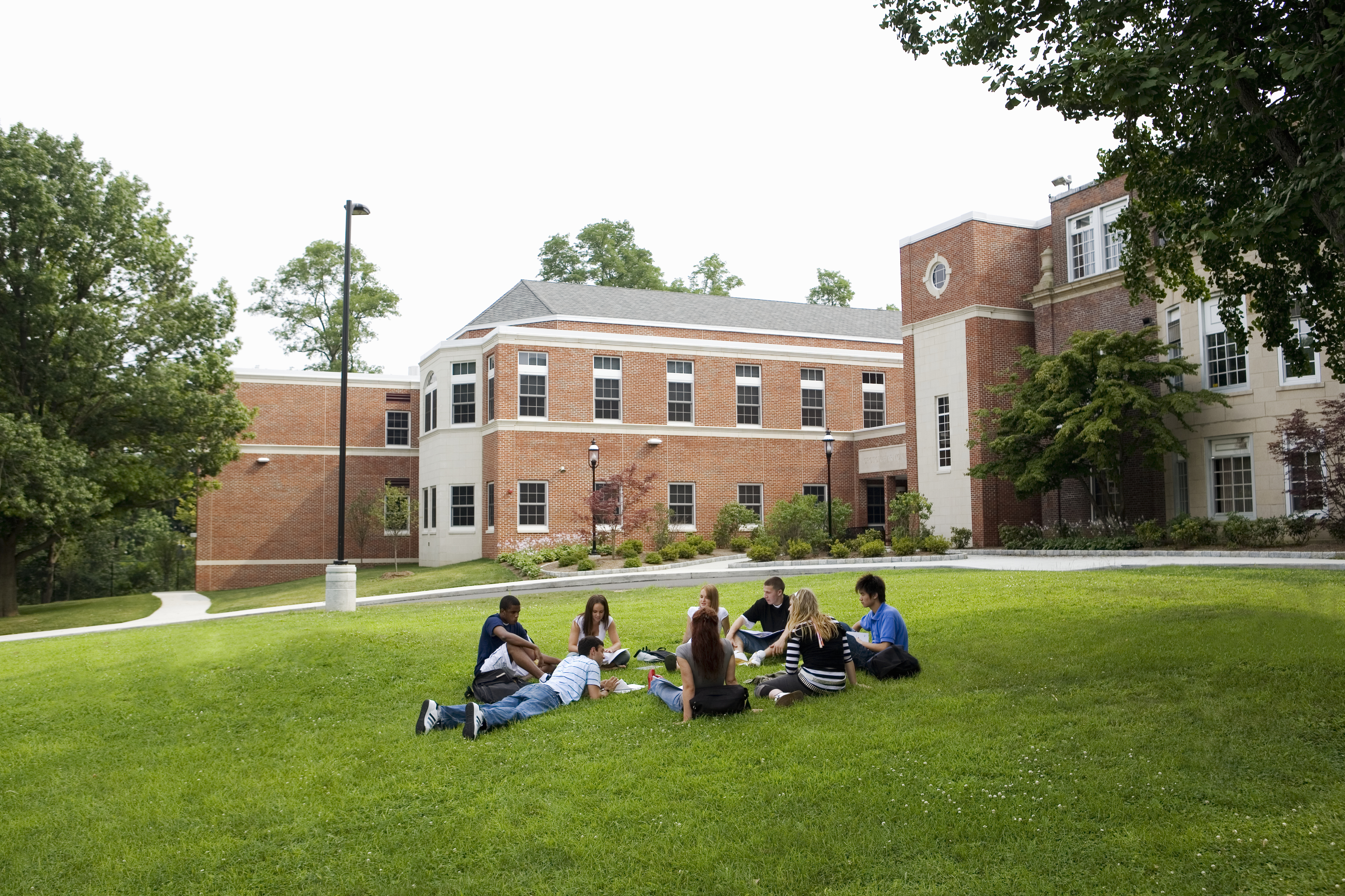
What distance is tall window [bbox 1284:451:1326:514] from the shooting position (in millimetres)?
19953

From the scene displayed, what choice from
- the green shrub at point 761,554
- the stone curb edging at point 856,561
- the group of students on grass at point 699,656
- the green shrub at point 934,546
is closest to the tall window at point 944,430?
the green shrub at point 934,546

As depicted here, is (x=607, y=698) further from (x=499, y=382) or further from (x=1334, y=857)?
(x=499, y=382)

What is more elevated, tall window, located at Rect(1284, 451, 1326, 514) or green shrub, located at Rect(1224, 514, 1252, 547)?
tall window, located at Rect(1284, 451, 1326, 514)

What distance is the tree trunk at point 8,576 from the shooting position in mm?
31281

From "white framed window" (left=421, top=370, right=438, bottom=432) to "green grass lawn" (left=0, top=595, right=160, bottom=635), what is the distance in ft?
38.3

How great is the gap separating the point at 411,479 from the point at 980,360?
25875 millimetres

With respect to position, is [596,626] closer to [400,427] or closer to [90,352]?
[90,352]

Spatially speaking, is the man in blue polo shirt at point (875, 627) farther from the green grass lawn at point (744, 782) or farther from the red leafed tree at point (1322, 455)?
the red leafed tree at point (1322, 455)

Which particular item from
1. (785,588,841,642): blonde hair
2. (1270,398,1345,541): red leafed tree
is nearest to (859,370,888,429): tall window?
(1270,398,1345,541): red leafed tree

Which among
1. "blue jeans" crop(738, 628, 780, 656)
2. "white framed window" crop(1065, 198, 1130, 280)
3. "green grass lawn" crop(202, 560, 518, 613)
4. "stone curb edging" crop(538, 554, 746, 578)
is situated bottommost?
"green grass lawn" crop(202, 560, 518, 613)

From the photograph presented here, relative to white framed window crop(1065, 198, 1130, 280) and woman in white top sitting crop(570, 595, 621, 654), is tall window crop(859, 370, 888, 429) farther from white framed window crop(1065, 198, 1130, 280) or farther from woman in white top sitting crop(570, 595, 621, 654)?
woman in white top sitting crop(570, 595, 621, 654)

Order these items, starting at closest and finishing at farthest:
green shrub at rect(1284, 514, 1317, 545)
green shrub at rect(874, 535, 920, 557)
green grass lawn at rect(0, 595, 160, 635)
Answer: green shrub at rect(1284, 514, 1317, 545) < green grass lawn at rect(0, 595, 160, 635) < green shrub at rect(874, 535, 920, 557)

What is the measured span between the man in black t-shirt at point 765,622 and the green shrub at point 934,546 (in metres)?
A: 18.4

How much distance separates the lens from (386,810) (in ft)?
22.4
